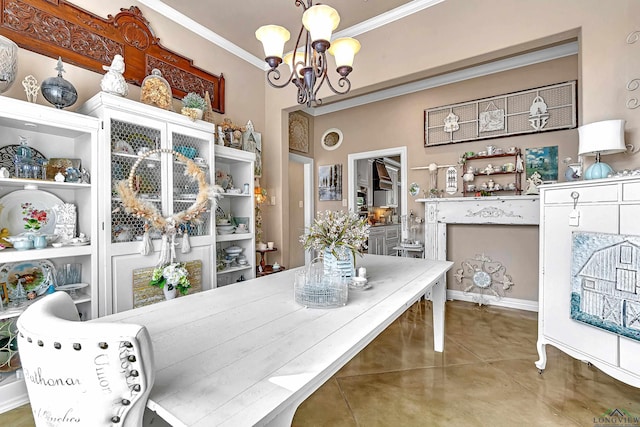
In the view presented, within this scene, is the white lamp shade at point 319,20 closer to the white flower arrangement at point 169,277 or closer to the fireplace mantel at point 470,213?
the white flower arrangement at point 169,277

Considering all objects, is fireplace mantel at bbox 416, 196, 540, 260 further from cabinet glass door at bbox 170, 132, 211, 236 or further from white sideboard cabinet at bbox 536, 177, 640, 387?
cabinet glass door at bbox 170, 132, 211, 236

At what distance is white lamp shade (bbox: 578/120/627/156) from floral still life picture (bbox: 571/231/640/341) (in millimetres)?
541

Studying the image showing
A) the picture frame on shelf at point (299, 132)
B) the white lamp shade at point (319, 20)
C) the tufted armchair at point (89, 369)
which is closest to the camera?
the tufted armchair at point (89, 369)

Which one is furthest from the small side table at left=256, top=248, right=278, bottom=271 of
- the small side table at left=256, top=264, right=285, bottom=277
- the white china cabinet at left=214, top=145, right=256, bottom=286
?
the white china cabinet at left=214, top=145, right=256, bottom=286

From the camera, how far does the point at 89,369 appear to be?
2.03 feet

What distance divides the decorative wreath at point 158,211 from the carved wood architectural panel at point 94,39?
0.89 metres

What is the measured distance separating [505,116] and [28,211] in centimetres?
452

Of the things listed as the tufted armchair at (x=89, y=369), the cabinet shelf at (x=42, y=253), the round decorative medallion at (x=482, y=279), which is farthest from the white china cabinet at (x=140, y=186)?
the round decorative medallion at (x=482, y=279)

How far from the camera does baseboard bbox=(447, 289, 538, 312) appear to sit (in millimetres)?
3284

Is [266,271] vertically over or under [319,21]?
under

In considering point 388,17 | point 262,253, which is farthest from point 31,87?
point 388,17

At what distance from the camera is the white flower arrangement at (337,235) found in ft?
5.47

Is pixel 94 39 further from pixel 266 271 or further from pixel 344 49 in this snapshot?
pixel 266 271

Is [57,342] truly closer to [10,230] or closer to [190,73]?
[10,230]
